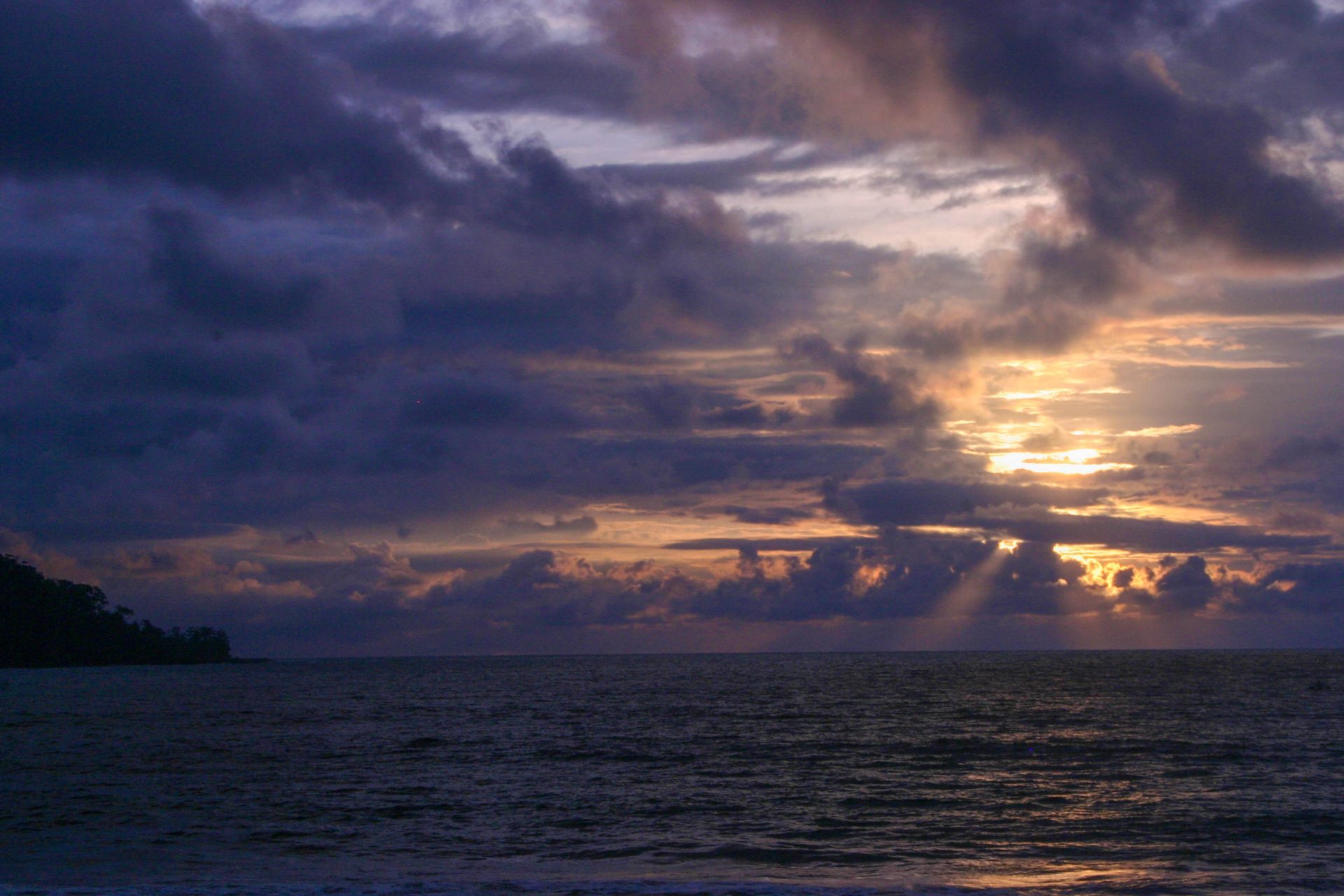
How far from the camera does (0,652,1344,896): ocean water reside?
90.8ft

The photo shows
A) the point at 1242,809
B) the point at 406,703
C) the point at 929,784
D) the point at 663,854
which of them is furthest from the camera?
the point at 406,703

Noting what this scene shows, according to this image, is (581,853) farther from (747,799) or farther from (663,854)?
(747,799)

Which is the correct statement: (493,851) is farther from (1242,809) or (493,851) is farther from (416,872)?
(1242,809)

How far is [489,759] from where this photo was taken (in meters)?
55.3

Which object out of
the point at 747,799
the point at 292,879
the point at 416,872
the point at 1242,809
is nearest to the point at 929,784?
the point at 747,799

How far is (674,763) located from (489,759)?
10101mm

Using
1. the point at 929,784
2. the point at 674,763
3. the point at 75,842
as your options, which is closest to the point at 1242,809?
the point at 929,784

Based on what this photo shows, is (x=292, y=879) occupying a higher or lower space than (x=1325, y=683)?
higher

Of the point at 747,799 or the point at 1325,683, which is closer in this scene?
the point at 747,799

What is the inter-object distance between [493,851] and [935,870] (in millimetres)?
12786

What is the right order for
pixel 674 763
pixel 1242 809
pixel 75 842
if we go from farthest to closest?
pixel 674 763 < pixel 1242 809 < pixel 75 842

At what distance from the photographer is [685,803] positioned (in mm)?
40062

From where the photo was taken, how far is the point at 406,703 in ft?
358

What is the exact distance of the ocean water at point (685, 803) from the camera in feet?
90.8
